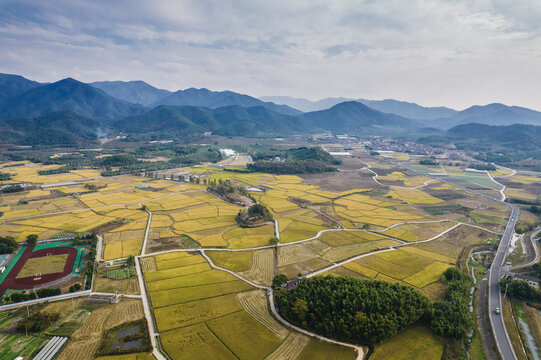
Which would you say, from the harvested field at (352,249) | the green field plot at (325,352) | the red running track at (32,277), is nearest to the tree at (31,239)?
the red running track at (32,277)

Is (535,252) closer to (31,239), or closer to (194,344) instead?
(194,344)

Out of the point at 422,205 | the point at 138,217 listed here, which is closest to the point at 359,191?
the point at 422,205

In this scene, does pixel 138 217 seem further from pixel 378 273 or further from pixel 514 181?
pixel 514 181

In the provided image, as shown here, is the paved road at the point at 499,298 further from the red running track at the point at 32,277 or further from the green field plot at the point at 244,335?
the red running track at the point at 32,277

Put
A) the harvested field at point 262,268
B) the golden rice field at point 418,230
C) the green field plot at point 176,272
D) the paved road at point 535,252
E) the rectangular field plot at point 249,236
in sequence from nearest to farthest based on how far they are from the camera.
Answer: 1. the harvested field at point 262,268
2. the green field plot at point 176,272
3. the paved road at point 535,252
4. the rectangular field plot at point 249,236
5. the golden rice field at point 418,230

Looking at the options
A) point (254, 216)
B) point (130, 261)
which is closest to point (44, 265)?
point (130, 261)

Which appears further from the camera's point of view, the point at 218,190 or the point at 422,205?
the point at 218,190
